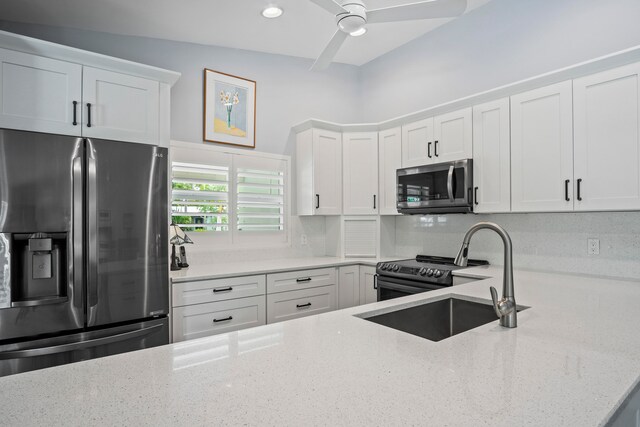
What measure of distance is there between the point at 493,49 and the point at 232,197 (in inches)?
110

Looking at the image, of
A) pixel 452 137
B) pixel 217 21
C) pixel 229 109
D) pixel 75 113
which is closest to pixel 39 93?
pixel 75 113

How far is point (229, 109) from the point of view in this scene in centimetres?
347

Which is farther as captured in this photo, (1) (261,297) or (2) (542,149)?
(1) (261,297)

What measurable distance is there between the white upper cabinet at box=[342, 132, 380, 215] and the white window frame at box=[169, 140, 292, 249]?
2.10 ft

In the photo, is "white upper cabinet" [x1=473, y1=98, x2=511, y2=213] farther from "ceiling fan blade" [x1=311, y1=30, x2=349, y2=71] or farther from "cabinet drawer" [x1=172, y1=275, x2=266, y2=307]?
"cabinet drawer" [x1=172, y1=275, x2=266, y2=307]

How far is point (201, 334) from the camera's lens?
2.58 metres

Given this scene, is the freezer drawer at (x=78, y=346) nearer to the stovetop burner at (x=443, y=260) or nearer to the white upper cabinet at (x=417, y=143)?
the stovetop burner at (x=443, y=260)

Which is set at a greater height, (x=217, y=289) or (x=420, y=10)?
(x=420, y=10)

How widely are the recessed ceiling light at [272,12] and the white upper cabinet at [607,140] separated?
7.37 ft

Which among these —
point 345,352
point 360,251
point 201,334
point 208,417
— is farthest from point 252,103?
point 208,417

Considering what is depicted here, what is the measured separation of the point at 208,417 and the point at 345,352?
17.5 inches

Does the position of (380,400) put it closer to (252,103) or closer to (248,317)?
(248,317)

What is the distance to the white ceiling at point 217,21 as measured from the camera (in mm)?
2508

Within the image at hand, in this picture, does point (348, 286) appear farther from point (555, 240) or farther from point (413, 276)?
point (555, 240)
